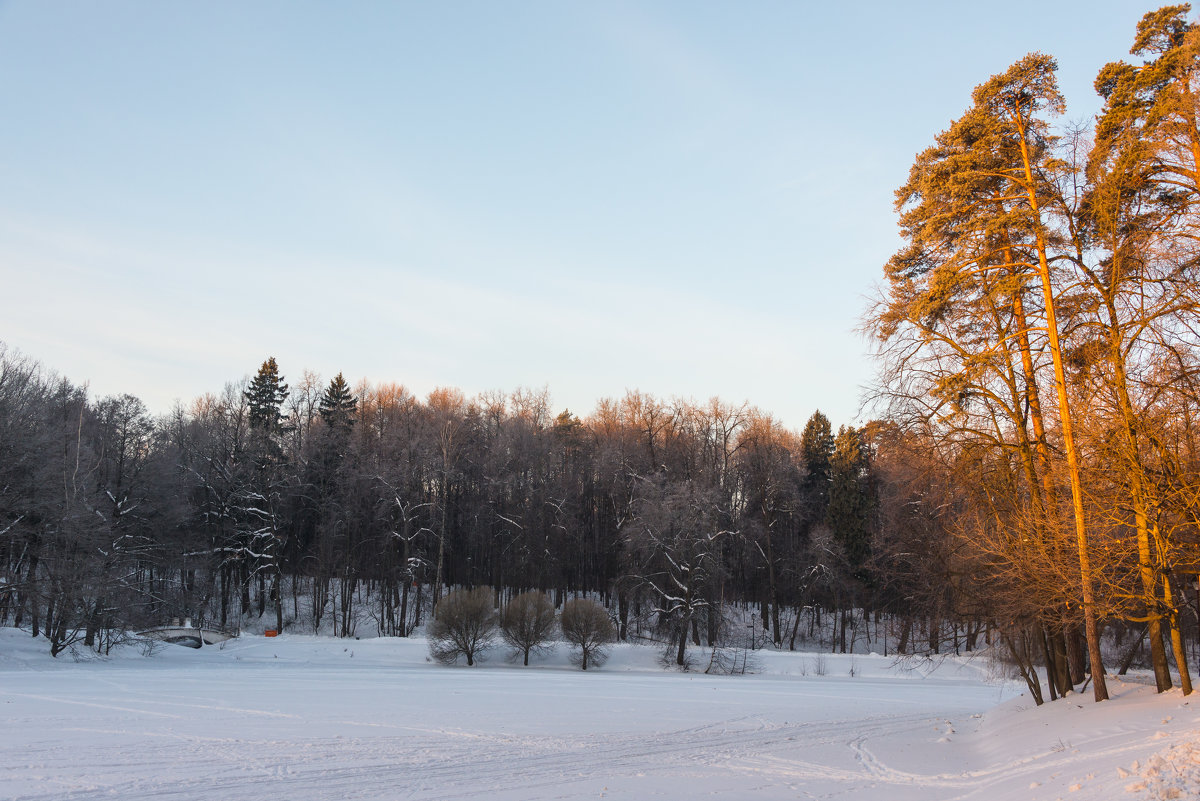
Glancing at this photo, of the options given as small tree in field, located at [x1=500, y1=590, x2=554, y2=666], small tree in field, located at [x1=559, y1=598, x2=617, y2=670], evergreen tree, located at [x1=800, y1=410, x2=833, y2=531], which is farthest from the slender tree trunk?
evergreen tree, located at [x1=800, y1=410, x2=833, y2=531]

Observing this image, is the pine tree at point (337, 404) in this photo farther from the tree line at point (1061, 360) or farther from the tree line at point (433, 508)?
the tree line at point (1061, 360)

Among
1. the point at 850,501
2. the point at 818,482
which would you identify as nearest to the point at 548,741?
the point at 850,501

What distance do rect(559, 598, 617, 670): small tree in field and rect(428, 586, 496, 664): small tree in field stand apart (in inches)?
173

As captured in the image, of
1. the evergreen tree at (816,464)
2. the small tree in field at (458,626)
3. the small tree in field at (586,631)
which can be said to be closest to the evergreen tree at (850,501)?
the evergreen tree at (816,464)

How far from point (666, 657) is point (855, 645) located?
19.3 meters

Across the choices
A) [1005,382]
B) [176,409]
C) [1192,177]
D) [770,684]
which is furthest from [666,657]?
[176,409]

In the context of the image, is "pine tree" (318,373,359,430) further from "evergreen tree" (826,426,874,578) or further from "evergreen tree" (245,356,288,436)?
"evergreen tree" (826,426,874,578)

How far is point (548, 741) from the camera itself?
631 inches

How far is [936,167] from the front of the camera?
16672mm

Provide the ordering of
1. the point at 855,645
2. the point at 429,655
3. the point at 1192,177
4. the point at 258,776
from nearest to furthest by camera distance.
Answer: the point at 258,776, the point at 1192,177, the point at 429,655, the point at 855,645

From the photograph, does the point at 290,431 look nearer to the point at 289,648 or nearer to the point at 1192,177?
the point at 289,648

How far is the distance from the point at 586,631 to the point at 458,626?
21.6ft

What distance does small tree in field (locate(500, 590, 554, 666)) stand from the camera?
3912cm

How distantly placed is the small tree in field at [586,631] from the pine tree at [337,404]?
89.4 feet
